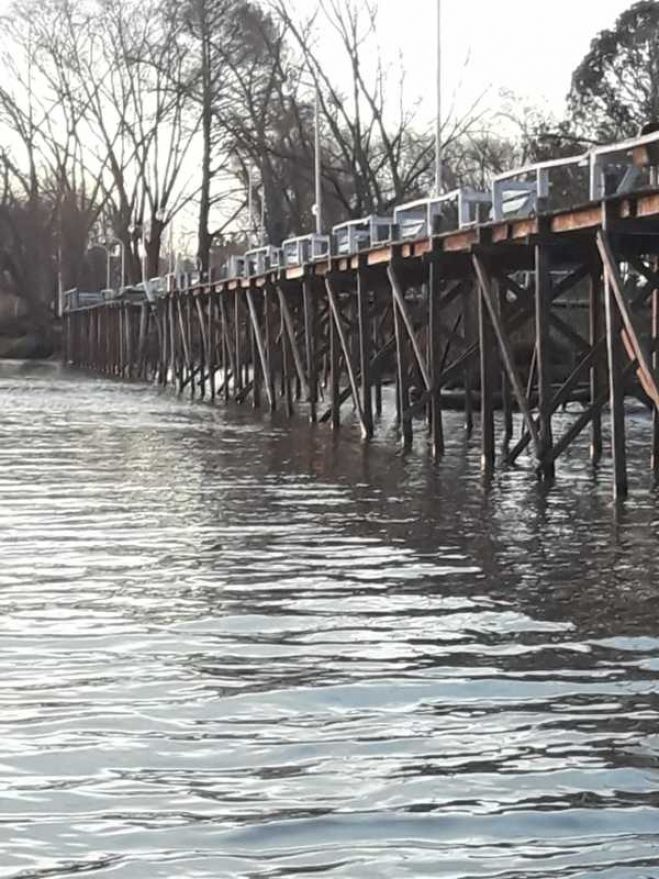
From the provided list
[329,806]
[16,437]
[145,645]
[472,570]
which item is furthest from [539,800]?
[16,437]

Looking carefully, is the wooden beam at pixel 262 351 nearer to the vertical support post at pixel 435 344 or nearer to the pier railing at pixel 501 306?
the pier railing at pixel 501 306

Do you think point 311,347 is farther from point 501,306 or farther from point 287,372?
point 501,306

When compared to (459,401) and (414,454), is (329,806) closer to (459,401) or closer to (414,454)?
(414,454)

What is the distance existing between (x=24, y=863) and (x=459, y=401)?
110ft

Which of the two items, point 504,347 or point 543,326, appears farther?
point 504,347

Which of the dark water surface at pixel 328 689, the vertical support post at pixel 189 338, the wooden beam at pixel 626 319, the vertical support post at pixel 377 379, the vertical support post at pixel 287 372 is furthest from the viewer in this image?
the vertical support post at pixel 189 338

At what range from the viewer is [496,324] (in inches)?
791

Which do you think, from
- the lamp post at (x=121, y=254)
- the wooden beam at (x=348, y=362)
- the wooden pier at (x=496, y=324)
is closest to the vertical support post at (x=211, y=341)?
the wooden pier at (x=496, y=324)

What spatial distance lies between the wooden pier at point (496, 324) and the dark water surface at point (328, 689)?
2.48 metres

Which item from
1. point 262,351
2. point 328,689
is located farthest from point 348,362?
point 328,689

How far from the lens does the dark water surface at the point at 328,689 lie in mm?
6012

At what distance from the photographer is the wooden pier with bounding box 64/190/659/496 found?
1750 cm

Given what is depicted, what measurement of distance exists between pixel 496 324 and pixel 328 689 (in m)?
12.3

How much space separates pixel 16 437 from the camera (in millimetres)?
27828
